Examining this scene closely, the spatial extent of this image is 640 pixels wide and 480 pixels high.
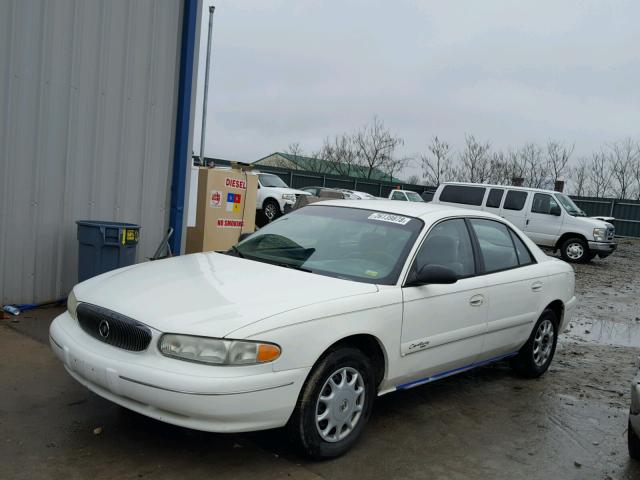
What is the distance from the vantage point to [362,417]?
12.2 feet

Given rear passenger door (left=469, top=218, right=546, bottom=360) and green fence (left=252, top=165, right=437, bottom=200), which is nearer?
rear passenger door (left=469, top=218, right=546, bottom=360)

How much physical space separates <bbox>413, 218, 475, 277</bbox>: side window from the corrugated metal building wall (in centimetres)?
426

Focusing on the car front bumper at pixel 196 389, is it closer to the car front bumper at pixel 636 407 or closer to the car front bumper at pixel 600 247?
the car front bumper at pixel 636 407

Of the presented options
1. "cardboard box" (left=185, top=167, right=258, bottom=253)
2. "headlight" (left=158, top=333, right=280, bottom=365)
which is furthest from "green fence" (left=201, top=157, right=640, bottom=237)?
"headlight" (left=158, top=333, right=280, bottom=365)

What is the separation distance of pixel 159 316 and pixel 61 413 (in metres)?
1.27

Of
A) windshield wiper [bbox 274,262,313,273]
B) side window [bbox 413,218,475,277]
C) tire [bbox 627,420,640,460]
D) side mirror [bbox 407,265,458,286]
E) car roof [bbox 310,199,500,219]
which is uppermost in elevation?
car roof [bbox 310,199,500,219]

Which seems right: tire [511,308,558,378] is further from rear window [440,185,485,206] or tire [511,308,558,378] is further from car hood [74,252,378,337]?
rear window [440,185,485,206]

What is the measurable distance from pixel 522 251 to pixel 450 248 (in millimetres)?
1156

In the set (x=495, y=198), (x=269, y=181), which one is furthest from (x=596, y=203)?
(x=269, y=181)

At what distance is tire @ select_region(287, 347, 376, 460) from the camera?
3.35m

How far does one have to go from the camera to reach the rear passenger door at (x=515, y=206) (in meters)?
16.5

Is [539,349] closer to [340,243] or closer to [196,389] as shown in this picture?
[340,243]

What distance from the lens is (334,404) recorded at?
3.52 m

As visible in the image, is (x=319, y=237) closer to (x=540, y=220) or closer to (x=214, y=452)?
(x=214, y=452)
